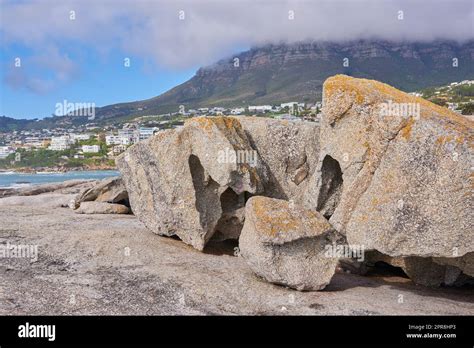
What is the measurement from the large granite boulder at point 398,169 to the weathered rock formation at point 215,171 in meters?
3.16

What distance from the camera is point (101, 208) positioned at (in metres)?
26.1

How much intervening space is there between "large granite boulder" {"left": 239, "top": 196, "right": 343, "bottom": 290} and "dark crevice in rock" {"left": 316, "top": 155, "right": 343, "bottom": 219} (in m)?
2.97

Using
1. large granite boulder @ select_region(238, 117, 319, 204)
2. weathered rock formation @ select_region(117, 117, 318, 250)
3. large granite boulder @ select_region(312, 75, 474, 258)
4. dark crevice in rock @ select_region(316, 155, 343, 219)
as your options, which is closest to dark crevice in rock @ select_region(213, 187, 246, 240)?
weathered rock formation @ select_region(117, 117, 318, 250)

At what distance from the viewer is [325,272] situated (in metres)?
14.7

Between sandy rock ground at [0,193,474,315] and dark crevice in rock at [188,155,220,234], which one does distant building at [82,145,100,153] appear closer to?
sandy rock ground at [0,193,474,315]

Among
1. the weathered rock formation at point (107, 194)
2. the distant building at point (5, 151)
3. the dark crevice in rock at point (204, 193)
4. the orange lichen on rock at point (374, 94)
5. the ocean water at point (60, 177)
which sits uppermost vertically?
the orange lichen on rock at point (374, 94)

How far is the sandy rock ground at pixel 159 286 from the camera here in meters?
12.9

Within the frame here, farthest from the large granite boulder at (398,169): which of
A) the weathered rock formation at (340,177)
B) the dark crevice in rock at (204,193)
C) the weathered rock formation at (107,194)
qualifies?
the weathered rock formation at (107,194)

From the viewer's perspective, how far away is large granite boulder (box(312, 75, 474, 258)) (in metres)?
13.1

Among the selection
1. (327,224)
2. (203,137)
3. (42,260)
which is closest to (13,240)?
(42,260)

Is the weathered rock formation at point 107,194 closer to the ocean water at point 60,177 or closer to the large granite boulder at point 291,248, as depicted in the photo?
the large granite boulder at point 291,248

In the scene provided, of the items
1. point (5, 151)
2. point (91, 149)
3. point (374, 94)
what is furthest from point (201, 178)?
point (5, 151)

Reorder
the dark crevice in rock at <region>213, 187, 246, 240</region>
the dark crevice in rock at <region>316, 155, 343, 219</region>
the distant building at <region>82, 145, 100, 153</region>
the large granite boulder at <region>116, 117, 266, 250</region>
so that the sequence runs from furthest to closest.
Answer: the distant building at <region>82, 145, 100, 153</region> < the dark crevice in rock at <region>213, 187, 246, 240</region> < the large granite boulder at <region>116, 117, 266, 250</region> < the dark crevice in rock at <region>316, 155, 343, 219</region>

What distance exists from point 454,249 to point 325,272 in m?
3.69
